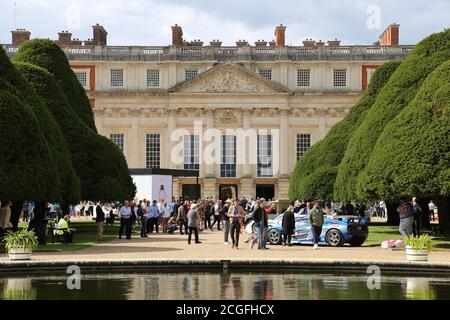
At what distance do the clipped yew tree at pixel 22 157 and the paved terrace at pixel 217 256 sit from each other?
232 cm

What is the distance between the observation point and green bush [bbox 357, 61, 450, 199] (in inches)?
1044

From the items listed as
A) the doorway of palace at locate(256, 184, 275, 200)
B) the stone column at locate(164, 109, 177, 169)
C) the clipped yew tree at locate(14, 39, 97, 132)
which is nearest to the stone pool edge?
the clipped yew tree at locate(14, 39, 97, 132)

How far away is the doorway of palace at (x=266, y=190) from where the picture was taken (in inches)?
2908

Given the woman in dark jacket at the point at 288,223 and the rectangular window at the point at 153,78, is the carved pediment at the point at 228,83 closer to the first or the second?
the rectangular window at the point at 153,78

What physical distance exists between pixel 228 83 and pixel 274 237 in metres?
44.8

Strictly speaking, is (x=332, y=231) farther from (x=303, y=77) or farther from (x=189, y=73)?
(x=189, y=73)

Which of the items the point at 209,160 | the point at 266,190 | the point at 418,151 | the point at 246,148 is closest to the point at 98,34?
the point at 209,160

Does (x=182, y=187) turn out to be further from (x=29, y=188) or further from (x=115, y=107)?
(x=29, y=188)

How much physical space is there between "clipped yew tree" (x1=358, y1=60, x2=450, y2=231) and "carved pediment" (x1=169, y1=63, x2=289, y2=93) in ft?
143

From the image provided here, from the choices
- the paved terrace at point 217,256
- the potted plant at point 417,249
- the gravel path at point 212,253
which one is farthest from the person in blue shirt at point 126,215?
the potted plant at point 417,249

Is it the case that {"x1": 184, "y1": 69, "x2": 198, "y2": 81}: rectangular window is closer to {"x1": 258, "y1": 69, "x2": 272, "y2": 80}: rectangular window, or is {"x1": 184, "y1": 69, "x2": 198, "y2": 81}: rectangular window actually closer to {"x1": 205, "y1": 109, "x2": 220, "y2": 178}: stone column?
{"x1": 205, "y1": 109, "x2": 220, "y2": 178}: stone column

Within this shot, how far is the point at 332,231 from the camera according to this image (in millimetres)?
28656
